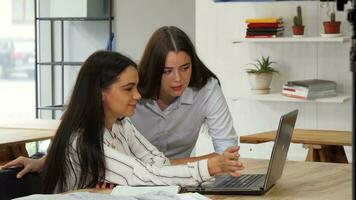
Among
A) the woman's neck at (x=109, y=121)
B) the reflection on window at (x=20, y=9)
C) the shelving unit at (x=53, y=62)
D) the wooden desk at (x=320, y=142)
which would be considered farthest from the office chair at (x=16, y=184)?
the reflection on window at (x=20, y=9)

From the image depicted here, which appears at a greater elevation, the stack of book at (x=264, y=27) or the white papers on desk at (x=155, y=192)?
the stack of book at (x=264, y=27)

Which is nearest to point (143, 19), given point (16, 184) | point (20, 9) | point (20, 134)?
point (20, 9)

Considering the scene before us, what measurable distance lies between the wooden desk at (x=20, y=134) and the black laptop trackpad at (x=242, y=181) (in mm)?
1555

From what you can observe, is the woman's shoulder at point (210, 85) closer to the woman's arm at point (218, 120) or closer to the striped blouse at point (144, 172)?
the woman's arm at point (218, 120)

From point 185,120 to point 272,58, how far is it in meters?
2.13

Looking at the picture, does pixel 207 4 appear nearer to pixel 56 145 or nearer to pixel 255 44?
pixel 255 44

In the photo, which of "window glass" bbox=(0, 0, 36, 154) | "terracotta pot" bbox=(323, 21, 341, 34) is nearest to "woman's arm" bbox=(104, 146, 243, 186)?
"terracotta pot" bbox=(323, 21, 341, 34)

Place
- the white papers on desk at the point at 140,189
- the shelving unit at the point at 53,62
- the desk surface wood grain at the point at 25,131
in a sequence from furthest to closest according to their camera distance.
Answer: the shelving unit at the point at 53,62 < the desk surface wood grain at the point at 25,131 < the white papers on desk at the point at 140,189

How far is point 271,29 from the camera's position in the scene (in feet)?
15.4

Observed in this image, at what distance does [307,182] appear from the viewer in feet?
7.31

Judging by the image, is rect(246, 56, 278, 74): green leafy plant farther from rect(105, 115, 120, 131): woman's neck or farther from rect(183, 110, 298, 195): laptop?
rect(105, 115, 120, 131): woman's neck

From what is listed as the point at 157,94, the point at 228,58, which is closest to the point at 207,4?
the point at 228,58

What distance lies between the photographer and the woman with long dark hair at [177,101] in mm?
2691

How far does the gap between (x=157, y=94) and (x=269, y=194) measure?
863 mm
